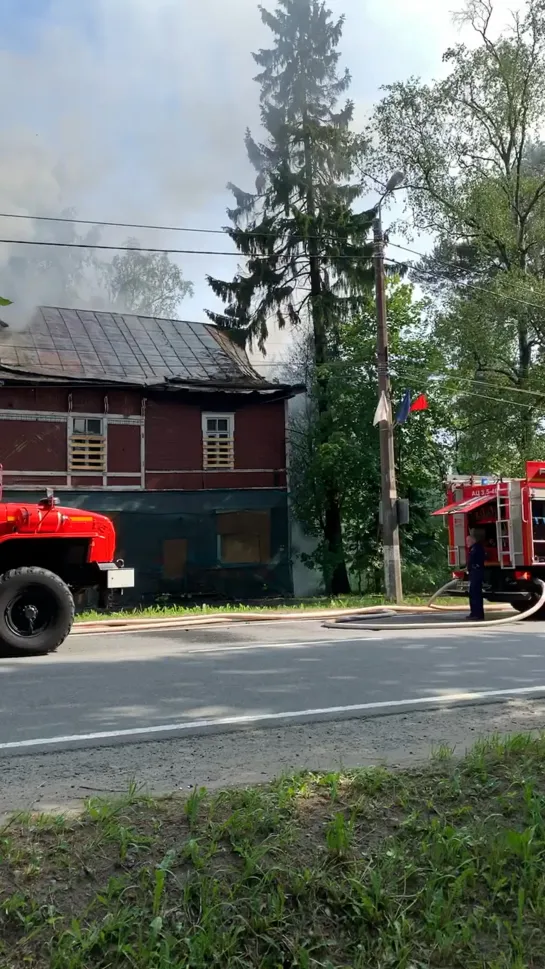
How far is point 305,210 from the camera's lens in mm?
28016

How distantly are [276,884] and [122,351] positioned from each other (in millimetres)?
24814

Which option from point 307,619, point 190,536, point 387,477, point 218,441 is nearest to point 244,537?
point 190,536

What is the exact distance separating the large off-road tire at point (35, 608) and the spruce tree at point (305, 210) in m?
18.1

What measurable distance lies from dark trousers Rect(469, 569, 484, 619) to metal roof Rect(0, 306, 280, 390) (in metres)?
13.7

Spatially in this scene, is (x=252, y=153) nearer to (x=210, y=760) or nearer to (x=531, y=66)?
(x=531, y=66)

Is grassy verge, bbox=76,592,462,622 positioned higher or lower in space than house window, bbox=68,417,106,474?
lower

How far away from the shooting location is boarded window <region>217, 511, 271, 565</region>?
26312 millimetres

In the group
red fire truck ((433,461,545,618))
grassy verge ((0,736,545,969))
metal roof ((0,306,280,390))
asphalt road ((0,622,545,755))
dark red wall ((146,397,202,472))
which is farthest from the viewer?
dark red wall ((146,397,202,472))

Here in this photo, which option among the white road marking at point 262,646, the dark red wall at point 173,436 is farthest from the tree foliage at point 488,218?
the white road marking at point 262,646

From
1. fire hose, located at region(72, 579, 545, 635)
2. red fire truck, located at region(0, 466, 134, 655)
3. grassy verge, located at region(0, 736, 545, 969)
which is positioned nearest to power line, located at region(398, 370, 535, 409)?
fire hose, located at region(72, 579, 545, 635)

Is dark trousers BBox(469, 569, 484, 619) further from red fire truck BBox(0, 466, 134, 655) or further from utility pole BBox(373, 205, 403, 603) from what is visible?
red fire truck BBox(0, 466, 134, 655)

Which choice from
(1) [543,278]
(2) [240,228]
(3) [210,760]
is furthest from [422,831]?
(2) [240,228]

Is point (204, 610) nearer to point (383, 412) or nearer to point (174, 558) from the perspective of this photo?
point (383, 412)

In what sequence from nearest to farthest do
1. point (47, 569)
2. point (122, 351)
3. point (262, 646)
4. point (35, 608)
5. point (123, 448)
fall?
1. point (35, 608)
2. point (262, 646)
3. point (47, 569)
4. point (123, 448)
5. point (122, 351)
